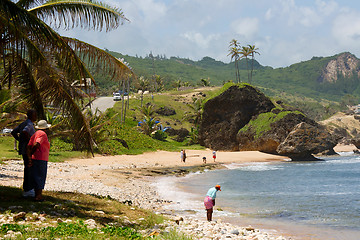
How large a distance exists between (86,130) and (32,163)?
1.89m

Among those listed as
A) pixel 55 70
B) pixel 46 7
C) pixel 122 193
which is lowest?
pixel 122 193

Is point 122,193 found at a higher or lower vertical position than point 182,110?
lower

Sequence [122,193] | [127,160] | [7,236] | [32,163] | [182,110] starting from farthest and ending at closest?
[182,110] < [127,160] < [122,193] < [32,163] < [7,236]

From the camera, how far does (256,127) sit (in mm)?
50281

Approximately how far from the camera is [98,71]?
11.3 metres

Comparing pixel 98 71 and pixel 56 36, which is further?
pixel 98 71

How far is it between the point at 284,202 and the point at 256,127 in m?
33.4

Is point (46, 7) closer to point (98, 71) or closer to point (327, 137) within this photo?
point (98, 71)

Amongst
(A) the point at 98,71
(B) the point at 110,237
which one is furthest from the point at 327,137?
(B) the point at 110,237

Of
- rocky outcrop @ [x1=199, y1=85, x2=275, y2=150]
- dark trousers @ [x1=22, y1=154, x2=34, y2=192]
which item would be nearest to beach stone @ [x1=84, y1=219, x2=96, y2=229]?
dark trousers @ [x1=22, y1=154, x2=34, y2=192]

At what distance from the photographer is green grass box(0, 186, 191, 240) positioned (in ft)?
22.2

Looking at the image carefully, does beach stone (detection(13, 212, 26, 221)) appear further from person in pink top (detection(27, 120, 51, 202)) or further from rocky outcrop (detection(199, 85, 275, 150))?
rocky outcrop (detection(199, 85, 275, 150))

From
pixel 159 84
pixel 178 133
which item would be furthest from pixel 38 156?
pixel 159 84

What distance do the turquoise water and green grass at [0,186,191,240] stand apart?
535 centimetres
